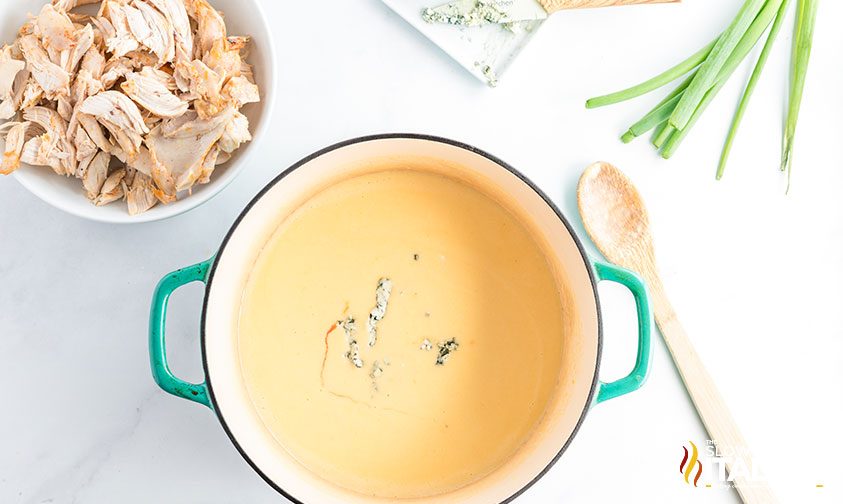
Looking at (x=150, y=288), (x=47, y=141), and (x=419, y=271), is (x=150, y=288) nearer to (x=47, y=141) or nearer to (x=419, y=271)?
(x=47, y=141)

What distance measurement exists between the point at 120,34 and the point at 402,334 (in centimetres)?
51

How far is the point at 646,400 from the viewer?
117 cm

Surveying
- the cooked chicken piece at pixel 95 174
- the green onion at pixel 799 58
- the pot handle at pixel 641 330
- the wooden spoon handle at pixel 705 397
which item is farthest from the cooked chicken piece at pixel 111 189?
the green onion at pixel 799 58

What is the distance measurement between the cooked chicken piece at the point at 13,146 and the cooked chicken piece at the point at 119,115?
0.08 metres

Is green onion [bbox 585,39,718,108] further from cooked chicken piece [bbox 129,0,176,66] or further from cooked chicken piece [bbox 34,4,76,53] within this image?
cooked chicken piece [bbox 34,4,76,53]

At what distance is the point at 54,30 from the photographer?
926 millimetres

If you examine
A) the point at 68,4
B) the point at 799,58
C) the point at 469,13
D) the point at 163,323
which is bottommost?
the point at 163,323

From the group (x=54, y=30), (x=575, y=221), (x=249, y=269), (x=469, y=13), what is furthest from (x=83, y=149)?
(x=575, y=221)

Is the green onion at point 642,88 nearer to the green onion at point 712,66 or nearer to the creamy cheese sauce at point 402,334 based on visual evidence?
the green onion at point 712,66

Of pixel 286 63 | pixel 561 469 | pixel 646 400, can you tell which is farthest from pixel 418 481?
pixel 286 63

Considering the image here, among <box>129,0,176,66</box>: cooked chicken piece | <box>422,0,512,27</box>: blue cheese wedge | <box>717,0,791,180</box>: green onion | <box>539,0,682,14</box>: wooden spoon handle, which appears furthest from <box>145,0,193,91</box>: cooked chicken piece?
<box>717,0,791,180</box>: green onion

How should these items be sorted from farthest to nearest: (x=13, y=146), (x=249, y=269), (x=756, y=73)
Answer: (x=756, y=73), (x=249, y=269), (x=13, y=146)

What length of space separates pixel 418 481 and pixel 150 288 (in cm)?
46

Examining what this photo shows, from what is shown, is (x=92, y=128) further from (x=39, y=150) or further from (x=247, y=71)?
(x=247, y=71)
